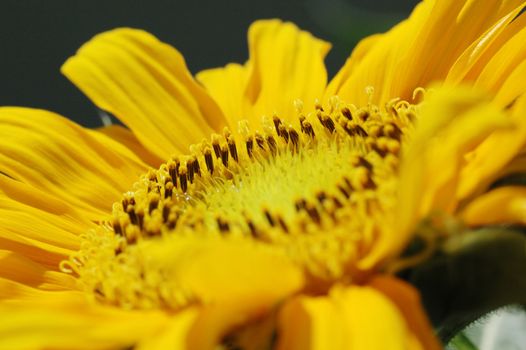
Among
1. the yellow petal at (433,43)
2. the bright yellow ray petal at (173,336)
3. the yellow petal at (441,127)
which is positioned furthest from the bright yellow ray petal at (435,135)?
the yellow petal at (433,43)

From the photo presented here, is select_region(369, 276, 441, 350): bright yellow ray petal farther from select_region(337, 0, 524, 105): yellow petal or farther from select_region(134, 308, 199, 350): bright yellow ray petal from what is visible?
select_region(337, 0, 524, 105): yellow petal

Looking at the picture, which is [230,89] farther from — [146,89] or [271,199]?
[271,199]

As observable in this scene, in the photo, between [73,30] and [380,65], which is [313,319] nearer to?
[380,65]

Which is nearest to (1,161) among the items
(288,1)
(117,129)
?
(117,129)

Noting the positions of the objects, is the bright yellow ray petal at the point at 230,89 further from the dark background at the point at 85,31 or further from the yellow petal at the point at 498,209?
the dark background at the point at 85,31

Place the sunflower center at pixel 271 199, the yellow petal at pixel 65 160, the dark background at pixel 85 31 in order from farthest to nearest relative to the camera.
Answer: the dark background at pixel 85 31
the yellow petal at pixel 65 160
the sunflower center at pixel 271 199

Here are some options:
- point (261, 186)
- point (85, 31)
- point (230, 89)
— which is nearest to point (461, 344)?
point (261, 186)

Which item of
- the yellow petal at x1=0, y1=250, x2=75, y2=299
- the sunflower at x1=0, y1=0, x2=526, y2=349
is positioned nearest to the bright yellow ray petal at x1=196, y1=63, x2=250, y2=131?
the sunflower at x1=0, y1=0, x2=526, y2=349
